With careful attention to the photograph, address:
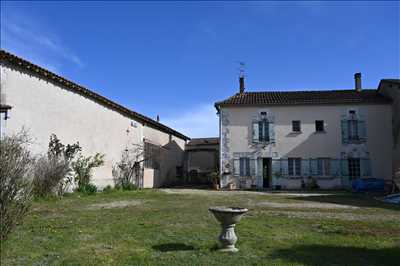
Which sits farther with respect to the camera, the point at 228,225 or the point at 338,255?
the point at 228,225

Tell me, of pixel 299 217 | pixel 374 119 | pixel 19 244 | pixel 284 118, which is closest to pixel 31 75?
pixel 19 244

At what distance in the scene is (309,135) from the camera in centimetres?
2070

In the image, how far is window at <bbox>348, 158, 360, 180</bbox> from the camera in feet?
66.4

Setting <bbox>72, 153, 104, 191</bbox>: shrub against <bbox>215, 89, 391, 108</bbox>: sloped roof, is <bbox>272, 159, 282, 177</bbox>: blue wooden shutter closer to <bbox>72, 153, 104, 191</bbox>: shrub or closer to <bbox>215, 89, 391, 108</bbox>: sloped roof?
<bbox>215, 89, 391, 108</bbox>: sloped roof

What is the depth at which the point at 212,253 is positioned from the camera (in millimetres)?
4934

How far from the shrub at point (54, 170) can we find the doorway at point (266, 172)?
11.6 m

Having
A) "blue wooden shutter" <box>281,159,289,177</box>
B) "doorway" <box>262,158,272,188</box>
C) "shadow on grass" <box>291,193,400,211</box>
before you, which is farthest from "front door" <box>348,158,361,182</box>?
"shadow on grass" <box>291,193,400,211</box>

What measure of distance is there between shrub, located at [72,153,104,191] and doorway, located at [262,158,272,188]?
10213 mm

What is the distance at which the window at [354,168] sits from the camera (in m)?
20.2

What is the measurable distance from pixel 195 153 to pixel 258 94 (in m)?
9.95

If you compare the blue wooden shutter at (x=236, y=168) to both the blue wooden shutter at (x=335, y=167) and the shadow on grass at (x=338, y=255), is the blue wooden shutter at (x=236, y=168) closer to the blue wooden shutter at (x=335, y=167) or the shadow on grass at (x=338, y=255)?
the blue wooden shutter at (x=335, y=167)

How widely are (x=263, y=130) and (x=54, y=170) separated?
12723 millimetres

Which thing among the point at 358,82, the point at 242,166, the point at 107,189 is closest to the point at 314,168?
the point at 242,166

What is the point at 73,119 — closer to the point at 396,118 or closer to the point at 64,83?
the point at 64,83
